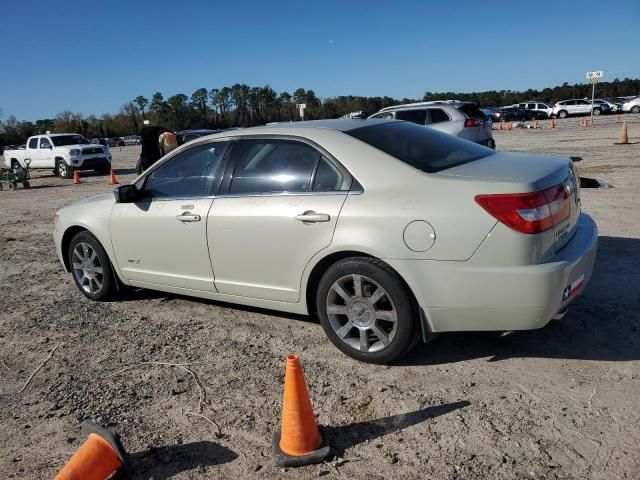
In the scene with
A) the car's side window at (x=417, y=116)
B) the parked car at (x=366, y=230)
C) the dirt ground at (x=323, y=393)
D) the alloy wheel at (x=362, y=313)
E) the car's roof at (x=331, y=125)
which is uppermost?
the car's side window at (x=417, y=116)

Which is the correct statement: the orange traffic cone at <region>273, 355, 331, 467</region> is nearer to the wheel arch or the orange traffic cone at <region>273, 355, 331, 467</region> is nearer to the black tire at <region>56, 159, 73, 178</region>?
the wheel arch

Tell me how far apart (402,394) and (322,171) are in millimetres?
1587

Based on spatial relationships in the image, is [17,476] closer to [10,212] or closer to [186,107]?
[10,212]

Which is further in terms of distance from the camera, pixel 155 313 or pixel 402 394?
pixel 155 313

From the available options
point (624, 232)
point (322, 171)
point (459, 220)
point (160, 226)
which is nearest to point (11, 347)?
point (160, 226)

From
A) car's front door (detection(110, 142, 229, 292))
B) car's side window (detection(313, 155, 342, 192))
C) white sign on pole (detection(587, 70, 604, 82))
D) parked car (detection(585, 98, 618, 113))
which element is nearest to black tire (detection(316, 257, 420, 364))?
car's side window (detection(313, 155, 342, 192))

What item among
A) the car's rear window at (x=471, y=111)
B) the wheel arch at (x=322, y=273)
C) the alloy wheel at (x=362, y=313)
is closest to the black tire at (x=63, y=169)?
the car's rear window at (x=471, y=111)

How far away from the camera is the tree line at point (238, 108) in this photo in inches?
3162

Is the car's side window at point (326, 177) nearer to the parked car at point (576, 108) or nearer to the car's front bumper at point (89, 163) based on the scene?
the car's front bumper at point (89, 163)

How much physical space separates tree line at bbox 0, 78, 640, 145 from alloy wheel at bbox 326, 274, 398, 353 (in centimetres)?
6996

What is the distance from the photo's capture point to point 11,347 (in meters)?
4.56

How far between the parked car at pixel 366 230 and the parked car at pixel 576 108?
49.5 meters

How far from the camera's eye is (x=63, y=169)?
71.6 feet

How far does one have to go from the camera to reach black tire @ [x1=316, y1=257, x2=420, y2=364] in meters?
3.47
